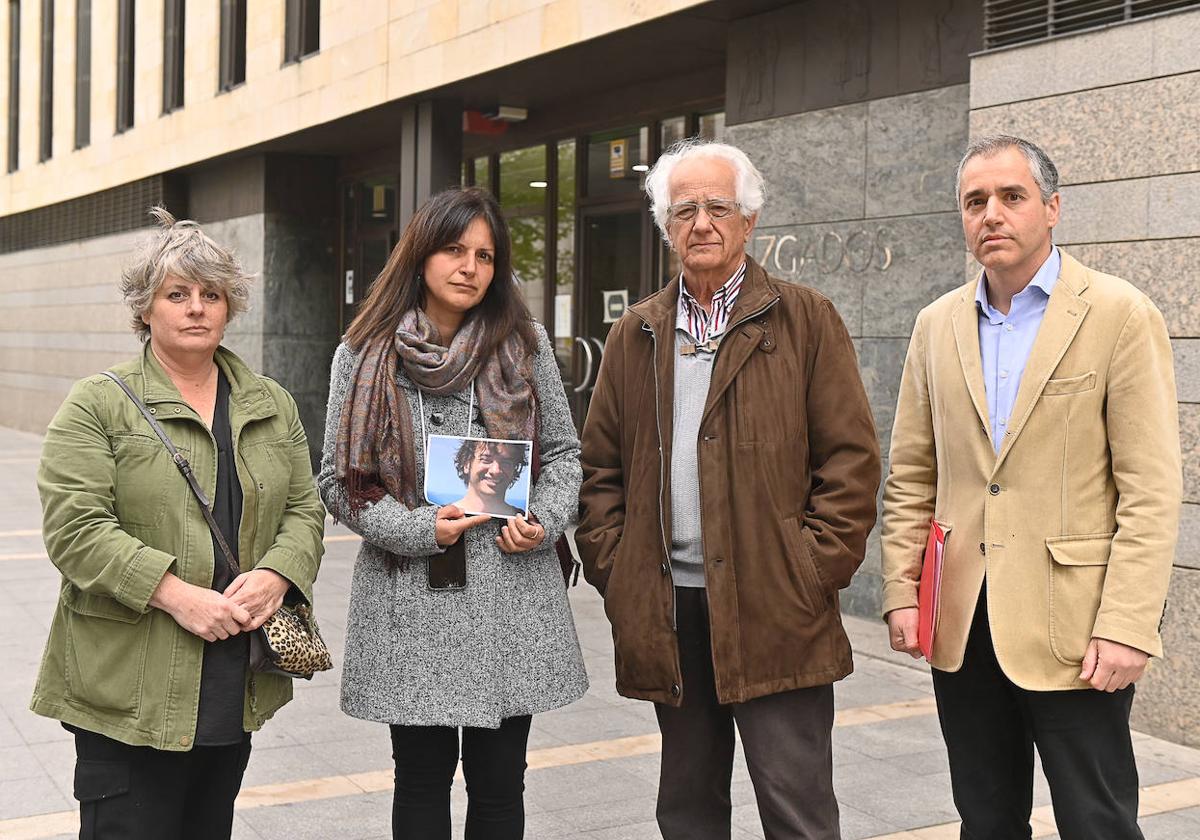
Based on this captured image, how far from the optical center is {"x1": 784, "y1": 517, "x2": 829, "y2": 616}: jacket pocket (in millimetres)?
3021

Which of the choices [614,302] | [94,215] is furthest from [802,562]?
[94,215]

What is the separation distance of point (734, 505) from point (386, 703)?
37.2 inches

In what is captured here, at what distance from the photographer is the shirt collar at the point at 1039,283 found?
298 centimetres

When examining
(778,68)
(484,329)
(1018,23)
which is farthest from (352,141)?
(484,329)

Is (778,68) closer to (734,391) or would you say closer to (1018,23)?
(1018,23)

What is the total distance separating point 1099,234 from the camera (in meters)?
5.88

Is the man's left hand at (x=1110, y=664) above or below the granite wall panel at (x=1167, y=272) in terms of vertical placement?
below

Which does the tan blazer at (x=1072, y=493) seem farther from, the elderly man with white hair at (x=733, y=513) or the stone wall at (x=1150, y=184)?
the stone wall at (x=1150, y=184)

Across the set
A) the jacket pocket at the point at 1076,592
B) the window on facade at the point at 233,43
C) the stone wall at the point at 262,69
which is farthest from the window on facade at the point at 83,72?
the jacket pocket at the point at 1076,592

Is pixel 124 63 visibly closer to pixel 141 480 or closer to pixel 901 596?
pixel 141 480

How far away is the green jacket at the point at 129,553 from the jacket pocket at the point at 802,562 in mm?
1159

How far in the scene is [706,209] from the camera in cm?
307

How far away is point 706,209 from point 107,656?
1.68 meters

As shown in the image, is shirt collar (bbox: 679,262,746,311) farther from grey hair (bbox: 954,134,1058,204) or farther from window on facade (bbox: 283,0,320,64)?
window on facade (bbox: 283,0,320,64)
